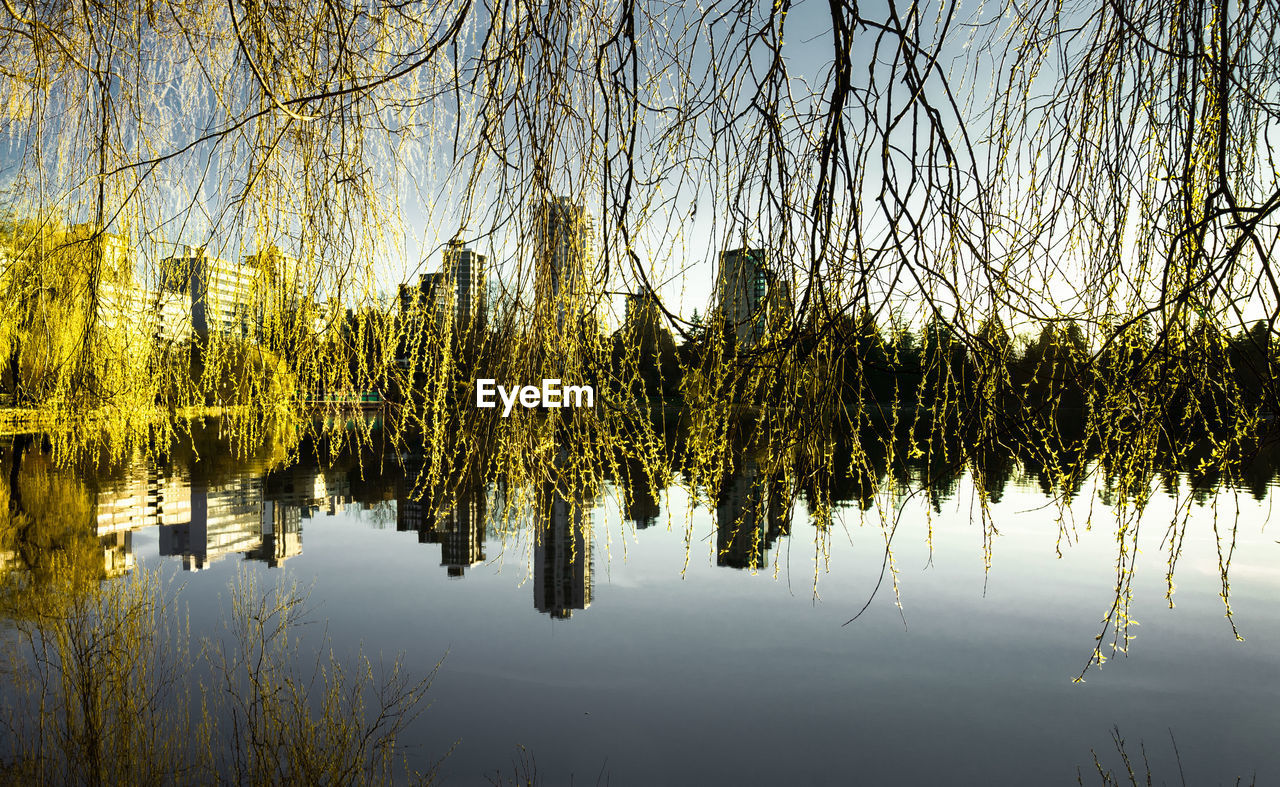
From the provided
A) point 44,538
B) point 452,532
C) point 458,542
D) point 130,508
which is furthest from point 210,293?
point 130,508

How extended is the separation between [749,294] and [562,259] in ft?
0.92

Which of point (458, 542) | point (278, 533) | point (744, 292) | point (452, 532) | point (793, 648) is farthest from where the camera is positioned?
point (452, 532)

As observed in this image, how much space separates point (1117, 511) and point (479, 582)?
9013 millimetres

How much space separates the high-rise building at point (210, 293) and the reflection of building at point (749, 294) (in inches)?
32.9

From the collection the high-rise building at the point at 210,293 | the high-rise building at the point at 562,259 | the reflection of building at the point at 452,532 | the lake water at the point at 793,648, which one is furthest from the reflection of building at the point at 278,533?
the high-rise building at the point at 562,259

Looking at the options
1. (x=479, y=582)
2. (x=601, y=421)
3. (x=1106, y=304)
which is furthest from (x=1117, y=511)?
(x=479, y=582)

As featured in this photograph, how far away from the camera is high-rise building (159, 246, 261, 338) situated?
1301 mm

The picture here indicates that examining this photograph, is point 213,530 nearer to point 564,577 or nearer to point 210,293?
point 564,577

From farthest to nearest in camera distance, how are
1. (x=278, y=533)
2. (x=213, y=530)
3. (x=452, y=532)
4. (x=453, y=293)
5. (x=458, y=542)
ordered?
(x=452, y=532)
(x=278, y=533)
(x=458, y=542)
(x=213, y=530)
(x=453, y=293)

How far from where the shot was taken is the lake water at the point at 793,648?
5184 mm

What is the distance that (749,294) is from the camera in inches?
40.9

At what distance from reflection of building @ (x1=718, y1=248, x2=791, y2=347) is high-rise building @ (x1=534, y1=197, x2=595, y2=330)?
0.20 m

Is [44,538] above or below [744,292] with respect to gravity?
below

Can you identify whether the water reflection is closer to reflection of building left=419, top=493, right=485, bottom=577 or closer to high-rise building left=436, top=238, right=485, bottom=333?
reflection of building left=419, top=493, right=485, bottom=577
